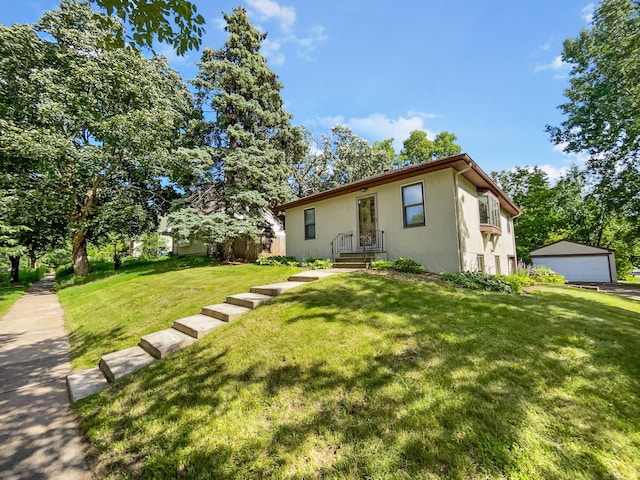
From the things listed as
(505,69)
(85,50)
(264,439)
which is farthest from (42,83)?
(505,69)

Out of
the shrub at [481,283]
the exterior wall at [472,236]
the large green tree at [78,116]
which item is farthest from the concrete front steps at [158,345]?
the large green tree at [78,116]

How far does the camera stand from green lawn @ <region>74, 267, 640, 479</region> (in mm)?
1779

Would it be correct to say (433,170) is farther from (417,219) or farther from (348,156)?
(348,156)

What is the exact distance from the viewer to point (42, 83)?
36.4 feet

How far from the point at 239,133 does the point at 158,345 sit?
1134cm

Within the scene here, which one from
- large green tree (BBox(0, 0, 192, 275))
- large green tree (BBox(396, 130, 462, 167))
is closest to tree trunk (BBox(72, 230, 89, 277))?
large green tree (BBox(0, 0, 192, 275))

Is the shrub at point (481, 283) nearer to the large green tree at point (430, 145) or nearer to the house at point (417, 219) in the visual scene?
the house at point (417, 219)

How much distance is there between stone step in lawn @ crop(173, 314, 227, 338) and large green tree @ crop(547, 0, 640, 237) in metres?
20.2

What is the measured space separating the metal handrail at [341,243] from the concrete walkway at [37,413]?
7987 millimetres

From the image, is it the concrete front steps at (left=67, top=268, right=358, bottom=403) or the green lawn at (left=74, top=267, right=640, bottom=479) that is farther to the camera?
the concrete front steps at (left=67, top=268, right=358, bottom=403)

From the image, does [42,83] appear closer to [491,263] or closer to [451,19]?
[451,19]

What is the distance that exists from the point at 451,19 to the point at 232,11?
1192 cm

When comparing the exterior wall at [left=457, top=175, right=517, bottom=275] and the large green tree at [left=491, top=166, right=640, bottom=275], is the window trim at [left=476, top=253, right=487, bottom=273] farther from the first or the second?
the large green tree at [left=491, top=166, right=640, bottom=275]

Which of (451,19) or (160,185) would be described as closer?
(451,19)
